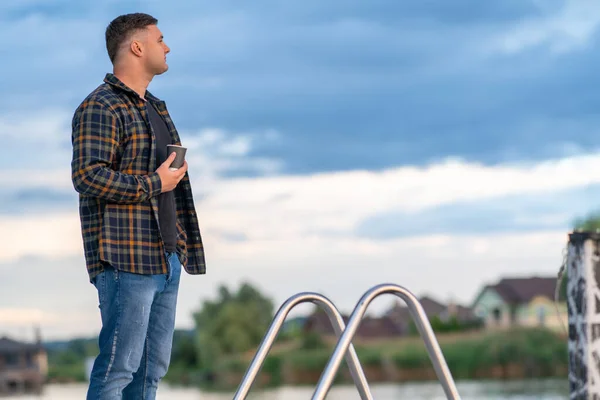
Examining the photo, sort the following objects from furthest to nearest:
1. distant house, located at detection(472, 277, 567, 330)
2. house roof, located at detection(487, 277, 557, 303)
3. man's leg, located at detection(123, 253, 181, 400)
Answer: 1. house roof, located at detection(487, 277, 557, 303)
2. distant house, located at detection(472, 277, 567, 330)
3. man's leg, located at detection(123, 253, 181, 400)

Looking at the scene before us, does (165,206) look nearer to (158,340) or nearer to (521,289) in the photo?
(158,340)

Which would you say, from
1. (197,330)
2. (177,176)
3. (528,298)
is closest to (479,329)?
(528,298)

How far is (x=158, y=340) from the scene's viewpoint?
12.4 ft

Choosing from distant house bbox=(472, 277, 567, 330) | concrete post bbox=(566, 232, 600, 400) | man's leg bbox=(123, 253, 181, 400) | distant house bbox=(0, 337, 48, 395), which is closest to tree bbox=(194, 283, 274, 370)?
distant house bbox=(472, 277, 567, 330)

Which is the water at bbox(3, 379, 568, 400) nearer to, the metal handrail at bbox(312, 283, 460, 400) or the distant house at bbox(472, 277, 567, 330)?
the distant house at bbox(472, 277, 567, 330)

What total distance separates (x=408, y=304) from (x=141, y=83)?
136 cm

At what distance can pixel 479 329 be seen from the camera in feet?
90.3

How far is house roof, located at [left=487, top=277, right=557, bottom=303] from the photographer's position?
34.8 meters

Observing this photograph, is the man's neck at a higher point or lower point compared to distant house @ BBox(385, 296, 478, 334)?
higher

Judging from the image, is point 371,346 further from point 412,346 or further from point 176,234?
point 176,234

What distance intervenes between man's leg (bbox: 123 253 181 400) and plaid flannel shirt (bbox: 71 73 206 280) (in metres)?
0.12

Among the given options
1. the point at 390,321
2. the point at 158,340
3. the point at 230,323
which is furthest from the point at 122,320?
the point at 390,321

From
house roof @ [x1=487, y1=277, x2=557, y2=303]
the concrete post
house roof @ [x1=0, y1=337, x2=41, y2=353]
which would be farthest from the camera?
house roof @ [x1=0, y1=337, x2=41, y2=353]

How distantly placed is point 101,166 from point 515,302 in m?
32.7
